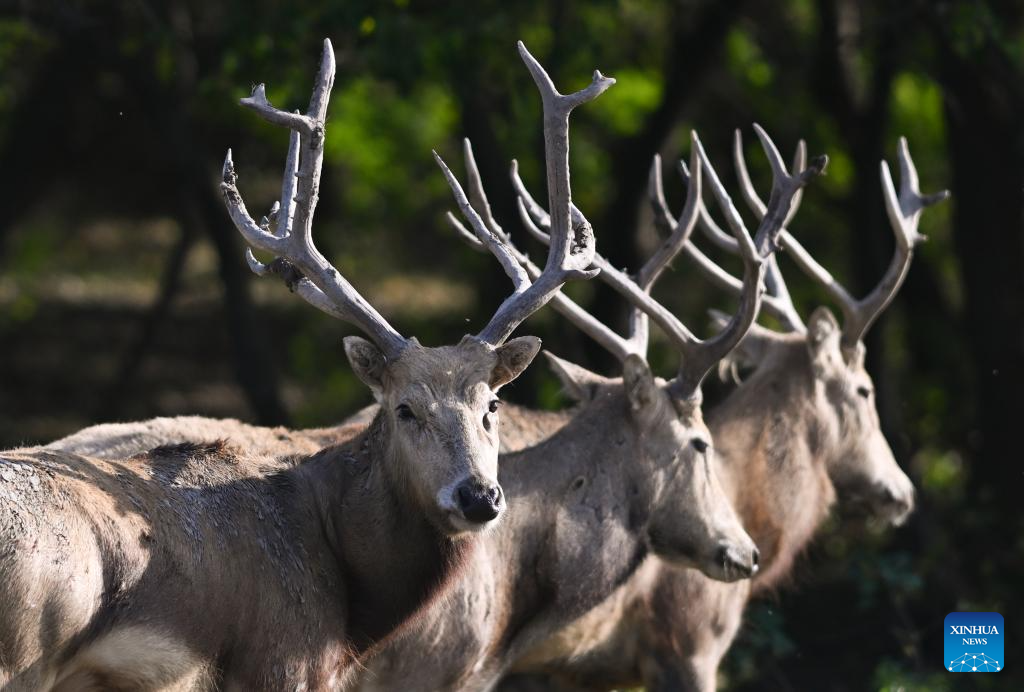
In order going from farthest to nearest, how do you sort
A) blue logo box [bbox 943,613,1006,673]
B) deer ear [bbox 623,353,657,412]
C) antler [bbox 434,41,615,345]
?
blue logo box [bbox 943,613,1006,673] < deer ear [bbox 623,353,657,412] < antler [bbox 434,41,615,345]

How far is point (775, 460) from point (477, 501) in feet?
9.84

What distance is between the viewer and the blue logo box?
28.6 ft

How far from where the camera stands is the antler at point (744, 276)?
6859 millimetres

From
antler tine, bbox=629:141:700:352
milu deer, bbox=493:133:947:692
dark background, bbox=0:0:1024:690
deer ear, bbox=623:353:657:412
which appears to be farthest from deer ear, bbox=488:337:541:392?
dark background, bbox=0:0:1024:690

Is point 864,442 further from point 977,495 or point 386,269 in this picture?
point 386,269

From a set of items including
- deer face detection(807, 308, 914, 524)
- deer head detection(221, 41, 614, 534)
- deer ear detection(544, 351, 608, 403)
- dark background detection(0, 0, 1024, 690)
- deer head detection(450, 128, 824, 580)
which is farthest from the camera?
dark background detection(0, 0, 1024, 690)

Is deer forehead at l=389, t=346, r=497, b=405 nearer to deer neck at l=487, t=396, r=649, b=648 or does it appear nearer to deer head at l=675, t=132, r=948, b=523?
deer neck at l=487, t=396, r=649, b=648

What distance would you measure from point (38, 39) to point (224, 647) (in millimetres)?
7342

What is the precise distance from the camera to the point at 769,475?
7707 millimetres

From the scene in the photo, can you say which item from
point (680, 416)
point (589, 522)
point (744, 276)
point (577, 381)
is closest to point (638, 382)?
point (680, 416)

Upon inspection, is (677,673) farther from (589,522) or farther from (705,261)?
(705,261)

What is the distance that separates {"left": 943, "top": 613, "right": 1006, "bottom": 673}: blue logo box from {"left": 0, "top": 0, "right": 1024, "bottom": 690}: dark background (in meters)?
0.14

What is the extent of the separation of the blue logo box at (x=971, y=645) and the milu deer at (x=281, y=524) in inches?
165

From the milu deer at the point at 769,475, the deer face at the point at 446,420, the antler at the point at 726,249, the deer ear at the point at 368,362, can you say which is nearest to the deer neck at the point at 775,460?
the milu deer at the point at 769,475
